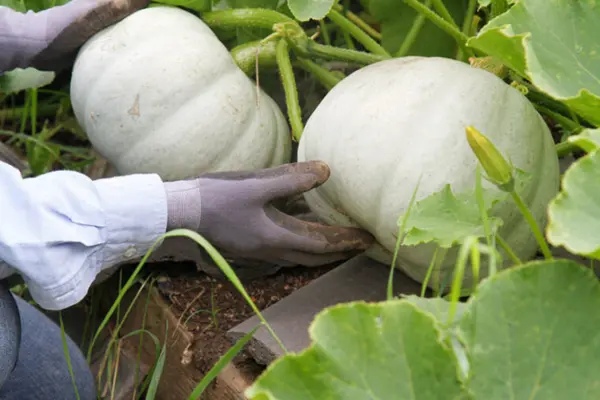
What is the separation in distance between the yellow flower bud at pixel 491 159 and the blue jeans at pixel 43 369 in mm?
765

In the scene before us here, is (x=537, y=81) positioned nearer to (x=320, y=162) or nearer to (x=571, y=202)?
(x=571, y=202)

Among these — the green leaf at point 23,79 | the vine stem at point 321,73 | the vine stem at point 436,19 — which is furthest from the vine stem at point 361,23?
the green leaf at point 23,79

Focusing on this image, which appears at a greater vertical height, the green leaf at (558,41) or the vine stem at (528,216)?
the green leaf at (558,41)

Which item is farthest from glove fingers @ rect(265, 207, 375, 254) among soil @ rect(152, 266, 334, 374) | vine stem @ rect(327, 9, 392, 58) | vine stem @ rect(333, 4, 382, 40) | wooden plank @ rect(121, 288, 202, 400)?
vine stem @ rect(333, 4, 382, 40)

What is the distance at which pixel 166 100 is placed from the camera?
1162mm

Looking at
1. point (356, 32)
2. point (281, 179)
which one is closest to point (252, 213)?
point (281, 179)

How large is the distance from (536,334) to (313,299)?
0.55 meters

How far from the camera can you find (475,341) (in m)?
0.61

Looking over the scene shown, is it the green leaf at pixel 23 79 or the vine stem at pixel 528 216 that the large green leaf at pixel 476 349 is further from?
the green leaf at pixel 23 79

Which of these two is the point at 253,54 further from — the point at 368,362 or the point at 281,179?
the point at 368,362

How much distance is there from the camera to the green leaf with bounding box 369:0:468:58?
4.43 ft

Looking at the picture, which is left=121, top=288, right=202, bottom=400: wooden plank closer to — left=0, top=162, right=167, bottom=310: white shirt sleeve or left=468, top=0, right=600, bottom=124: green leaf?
left=0, top=162, right=167, bottom=310: white shirt sleeve

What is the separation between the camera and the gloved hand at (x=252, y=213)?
1067mm

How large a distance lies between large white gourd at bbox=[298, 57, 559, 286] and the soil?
21 cm
